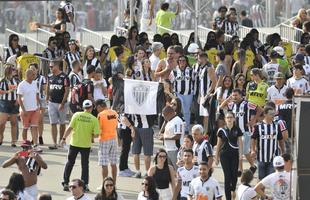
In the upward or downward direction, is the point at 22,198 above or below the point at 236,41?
below

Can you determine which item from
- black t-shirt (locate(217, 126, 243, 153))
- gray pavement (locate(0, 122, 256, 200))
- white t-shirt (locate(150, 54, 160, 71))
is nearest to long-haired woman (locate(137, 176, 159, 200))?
black t-shirt (locate(217, 126, 243, 153))

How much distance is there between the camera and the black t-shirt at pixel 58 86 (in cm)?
2862

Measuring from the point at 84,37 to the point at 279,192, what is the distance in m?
16.5

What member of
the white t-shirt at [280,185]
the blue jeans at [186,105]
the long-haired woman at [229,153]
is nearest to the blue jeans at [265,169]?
the long-haired woman at [229,153]

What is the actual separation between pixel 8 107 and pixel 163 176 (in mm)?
Result: 6929

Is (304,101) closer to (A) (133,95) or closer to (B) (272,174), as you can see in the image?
(B) (272,174)

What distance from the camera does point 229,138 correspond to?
2461 centimetres

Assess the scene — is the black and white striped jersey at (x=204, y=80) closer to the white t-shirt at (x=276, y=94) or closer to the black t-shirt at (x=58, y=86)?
the white t-shirt at (x=276, y=94)

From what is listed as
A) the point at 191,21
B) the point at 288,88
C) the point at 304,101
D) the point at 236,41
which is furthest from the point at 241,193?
the point at 191,21

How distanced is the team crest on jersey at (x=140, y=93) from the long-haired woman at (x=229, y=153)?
2512 mm

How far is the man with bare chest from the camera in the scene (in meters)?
23.0

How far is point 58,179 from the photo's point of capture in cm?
2639

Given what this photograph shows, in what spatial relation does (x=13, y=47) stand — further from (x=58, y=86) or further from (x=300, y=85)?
(x=300, y=85)

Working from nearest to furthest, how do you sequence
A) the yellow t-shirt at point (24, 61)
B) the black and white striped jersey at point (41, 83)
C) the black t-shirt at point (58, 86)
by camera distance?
1. the black t-shirt at point (58, 86)
2. the black and white striped jersey at point (41, 83)
3. the yellow t-shirt at point (24, 61)
